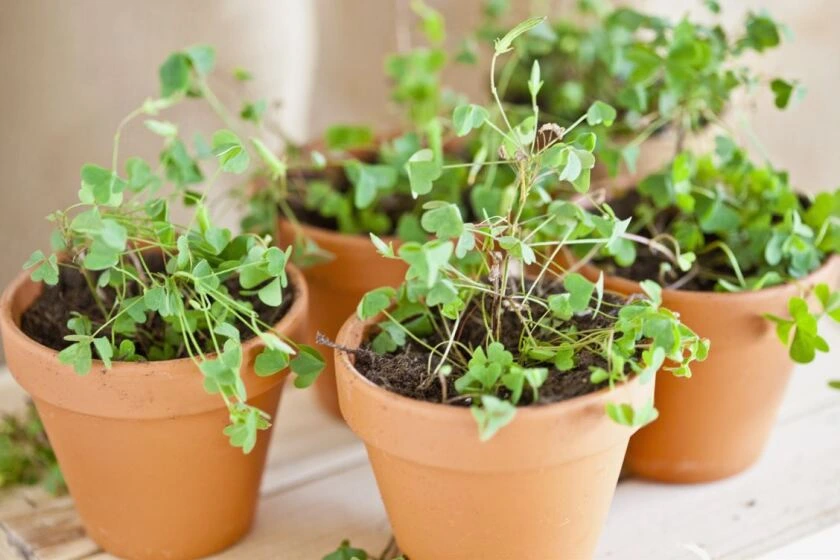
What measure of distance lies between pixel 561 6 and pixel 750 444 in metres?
0.90

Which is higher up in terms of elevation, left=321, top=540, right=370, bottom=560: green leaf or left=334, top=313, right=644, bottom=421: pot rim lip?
left=334, top=313, right=644, bottom=421: pot rim lip

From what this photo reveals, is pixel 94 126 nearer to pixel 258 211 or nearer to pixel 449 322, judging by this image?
pixel 258 211

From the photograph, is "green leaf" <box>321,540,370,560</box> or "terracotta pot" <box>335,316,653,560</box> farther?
"green leaf" <box>321,540,370,560</box>

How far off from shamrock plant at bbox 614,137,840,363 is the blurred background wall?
0.46 meters

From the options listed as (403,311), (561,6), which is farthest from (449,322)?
(561,6)

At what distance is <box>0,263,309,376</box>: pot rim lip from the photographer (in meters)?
0.91

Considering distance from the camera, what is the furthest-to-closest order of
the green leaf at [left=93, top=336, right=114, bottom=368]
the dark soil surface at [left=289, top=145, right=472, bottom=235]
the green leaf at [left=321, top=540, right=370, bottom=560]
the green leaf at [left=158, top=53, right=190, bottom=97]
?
the dark soil surface at [left=289, top=145, right=472, bottom=235] → the green leaf at [left=158, top=53, right=190, bottom=97] → the green leaf at [left=321, top=540, right=370, bottom=560] → the green leaf at [left=93, top=336, right=114, bottom=368]

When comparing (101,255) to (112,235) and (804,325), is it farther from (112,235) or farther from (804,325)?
(804,325)

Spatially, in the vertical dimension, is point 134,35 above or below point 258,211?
above

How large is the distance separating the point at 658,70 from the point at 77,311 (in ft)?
2.23

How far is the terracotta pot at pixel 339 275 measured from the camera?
1.19 m

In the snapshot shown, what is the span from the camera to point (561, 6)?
5.79ft

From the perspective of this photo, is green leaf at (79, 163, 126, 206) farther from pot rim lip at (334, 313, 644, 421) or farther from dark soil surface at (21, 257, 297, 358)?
pot rim lip at (334, 313, 644, 421)

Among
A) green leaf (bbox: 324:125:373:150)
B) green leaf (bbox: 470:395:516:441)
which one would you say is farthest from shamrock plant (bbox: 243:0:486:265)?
green leaf (bbox: 470:395:516:441)
